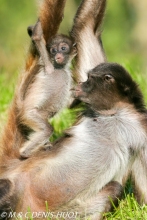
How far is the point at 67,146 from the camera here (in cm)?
771

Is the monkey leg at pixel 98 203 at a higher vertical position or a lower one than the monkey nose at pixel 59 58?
lower

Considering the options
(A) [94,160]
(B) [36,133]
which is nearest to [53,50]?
(B) [36,133]

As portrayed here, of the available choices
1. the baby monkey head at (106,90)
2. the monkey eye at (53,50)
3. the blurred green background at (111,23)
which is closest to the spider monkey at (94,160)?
the baby monkey head at (106,90)

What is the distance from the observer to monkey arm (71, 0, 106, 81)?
27.9ft

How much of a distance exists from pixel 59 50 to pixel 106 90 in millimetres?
814

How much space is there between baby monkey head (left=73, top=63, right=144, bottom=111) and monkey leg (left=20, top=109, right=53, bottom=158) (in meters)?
0.51

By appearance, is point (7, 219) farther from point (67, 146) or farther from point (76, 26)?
point (76, 26)

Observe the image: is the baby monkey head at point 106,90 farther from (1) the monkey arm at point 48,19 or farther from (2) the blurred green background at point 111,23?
(2) the blurred green background at point 111,23

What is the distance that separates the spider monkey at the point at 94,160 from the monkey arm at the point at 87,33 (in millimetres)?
728

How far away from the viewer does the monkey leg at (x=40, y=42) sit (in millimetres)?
7762

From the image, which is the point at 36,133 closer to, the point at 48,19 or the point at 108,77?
the point at 108,77

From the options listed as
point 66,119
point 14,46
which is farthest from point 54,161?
point 14,46

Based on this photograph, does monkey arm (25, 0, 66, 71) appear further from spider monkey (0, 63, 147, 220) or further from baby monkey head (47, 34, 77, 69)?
spider monkey (0, 63, 147, 220)

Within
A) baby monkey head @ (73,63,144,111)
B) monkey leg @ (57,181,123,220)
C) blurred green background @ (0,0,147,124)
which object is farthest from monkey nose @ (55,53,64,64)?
blurred green background @ (0,0,147,124)
